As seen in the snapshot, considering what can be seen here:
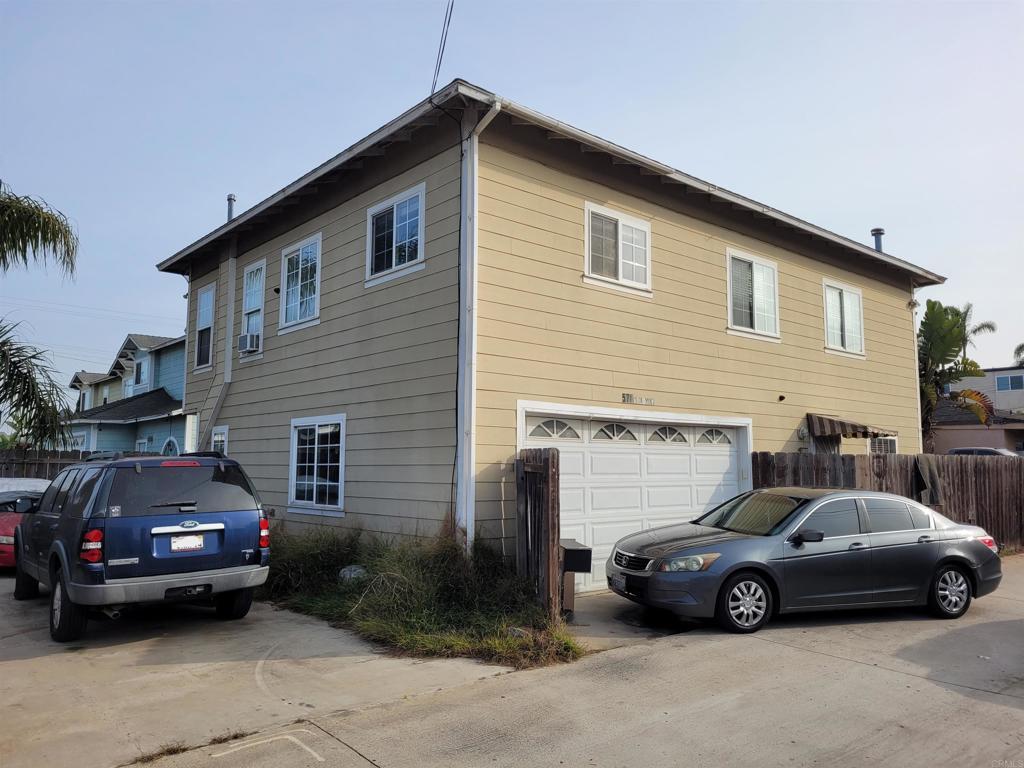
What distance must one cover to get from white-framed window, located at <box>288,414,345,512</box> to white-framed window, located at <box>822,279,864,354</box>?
952 centimetres

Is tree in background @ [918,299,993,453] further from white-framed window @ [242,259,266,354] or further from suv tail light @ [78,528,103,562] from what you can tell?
suv tail light @ [78,528,103,562]

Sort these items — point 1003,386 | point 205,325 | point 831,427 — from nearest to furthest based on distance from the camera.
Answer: point 831,427, point 205,325, point 1003,386

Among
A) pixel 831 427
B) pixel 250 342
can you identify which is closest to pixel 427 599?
pixel 250 342

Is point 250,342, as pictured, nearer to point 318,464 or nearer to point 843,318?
point 318,464

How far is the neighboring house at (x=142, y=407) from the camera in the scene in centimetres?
2209

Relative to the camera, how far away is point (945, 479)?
1425 centimetres

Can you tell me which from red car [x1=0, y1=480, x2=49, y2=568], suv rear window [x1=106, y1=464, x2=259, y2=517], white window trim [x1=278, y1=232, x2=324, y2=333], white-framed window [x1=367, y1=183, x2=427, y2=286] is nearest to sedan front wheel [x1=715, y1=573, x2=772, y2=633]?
suv rear window [x1=106, y1=464, x2=259, y2=517]

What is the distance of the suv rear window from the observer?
23.6 feet

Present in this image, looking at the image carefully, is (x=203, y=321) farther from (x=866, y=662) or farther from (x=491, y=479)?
(x=866, y=662)

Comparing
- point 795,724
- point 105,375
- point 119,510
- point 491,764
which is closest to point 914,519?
point 795,724

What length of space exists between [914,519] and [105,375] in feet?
108

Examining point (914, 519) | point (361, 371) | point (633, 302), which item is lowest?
point (914, 519)

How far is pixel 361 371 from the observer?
11.2 metres

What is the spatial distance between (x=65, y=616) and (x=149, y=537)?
115 centimetres
